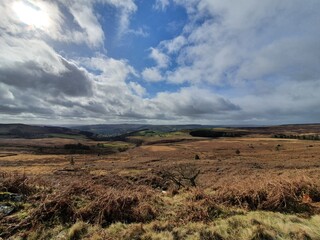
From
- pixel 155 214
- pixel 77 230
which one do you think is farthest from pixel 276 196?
pixel 77 230

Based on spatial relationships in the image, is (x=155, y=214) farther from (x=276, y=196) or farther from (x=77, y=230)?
(x=276, y=196)

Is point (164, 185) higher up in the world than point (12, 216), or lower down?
lower down

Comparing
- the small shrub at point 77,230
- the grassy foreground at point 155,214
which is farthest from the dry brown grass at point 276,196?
the small shrub at point 77,230

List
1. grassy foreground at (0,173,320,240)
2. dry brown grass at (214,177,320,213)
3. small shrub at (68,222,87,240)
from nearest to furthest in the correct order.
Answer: small shrub at (68,222,87,240), grassy foreground at (0,173,320,240), dry brown grass at (214,177,320,213)

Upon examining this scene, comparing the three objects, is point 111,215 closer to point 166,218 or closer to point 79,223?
point 79,223

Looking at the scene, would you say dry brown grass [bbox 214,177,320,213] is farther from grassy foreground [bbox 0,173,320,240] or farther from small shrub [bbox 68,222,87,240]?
small shrub [bbox 68,222,87,240]

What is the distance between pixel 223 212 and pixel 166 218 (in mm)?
2445

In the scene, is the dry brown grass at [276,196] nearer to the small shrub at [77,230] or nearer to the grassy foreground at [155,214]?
the grassy foreground at [155,214]

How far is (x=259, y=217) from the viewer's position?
30.4 ft

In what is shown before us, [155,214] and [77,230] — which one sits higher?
[77,230]

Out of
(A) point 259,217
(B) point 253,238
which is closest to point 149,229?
(B) point 253,238

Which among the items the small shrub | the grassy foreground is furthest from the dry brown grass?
the small shrub

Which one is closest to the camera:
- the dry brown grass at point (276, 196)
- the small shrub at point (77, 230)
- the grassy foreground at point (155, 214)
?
the small shrub at point (77, 230)

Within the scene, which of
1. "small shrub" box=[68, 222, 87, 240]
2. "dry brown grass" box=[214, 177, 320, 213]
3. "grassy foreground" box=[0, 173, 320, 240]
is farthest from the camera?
"dry brown grass" box=[214, 177, 320, 213]
